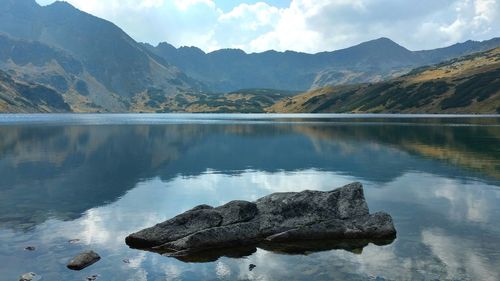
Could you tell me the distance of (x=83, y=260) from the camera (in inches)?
1085

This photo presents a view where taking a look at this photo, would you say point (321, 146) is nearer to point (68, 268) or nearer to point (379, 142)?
point (379, 142)

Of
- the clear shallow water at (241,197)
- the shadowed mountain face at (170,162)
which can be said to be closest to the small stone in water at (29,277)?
the clear shallow water at (241,197)

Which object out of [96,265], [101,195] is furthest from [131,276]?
[101,195]

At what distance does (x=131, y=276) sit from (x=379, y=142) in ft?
330

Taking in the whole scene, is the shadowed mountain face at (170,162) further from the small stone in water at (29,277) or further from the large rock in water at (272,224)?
the large rock in water at (272,224)

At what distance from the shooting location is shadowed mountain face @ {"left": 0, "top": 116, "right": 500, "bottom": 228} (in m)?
50.7

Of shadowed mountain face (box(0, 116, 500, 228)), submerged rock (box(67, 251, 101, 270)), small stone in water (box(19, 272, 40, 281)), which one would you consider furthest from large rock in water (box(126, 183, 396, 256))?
shadowed mountain face (box(0, 116, 500, 228))

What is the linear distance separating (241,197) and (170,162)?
3769cm

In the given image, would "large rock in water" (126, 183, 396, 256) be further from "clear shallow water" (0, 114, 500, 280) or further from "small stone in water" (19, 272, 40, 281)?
"small stone in water" (19, 272, 40, 281)

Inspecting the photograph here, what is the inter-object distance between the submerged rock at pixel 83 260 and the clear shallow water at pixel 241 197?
0.68 m

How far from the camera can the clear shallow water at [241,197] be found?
27.2m

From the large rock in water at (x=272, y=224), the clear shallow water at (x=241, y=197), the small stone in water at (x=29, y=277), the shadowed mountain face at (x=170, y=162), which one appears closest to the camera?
the small stone in water at (x=29, y=277)

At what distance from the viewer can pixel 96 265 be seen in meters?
27.6

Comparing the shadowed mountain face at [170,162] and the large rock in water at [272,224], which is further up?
the large rock in water at [272,224]
